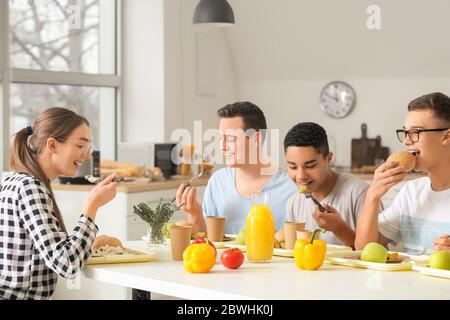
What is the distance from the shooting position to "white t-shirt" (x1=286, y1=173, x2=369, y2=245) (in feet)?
→ 10.5

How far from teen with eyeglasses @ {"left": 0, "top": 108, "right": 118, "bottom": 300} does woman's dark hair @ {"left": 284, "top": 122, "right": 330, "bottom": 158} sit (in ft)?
2.59

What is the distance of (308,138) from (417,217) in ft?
1.68

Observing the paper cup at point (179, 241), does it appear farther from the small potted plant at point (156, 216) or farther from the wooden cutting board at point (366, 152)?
the wooden cutting board at point (366, 152)

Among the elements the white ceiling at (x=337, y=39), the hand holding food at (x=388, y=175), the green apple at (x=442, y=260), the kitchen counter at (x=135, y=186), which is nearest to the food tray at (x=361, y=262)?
the green apple at (x=442, y=260)

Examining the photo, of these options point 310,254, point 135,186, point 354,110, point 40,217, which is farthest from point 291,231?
point 354,110

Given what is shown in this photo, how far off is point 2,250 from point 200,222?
38.9 inches

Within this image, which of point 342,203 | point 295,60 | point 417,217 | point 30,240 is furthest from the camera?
point 295,60

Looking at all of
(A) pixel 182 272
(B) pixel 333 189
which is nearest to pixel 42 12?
(B) pixel 333 189

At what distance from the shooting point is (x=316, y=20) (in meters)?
6.26

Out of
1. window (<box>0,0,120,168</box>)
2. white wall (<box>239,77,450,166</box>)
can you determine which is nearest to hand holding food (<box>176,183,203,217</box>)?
window (<box>0,0,120,168</box>)

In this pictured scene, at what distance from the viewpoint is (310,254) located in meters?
2.52

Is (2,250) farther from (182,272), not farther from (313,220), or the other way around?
(313,220)

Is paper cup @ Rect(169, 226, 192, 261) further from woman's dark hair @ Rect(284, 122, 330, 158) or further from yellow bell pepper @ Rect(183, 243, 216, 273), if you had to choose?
woman's dark hair @ Rect(284, 122, 330, 158)

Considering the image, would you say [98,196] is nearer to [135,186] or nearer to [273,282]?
[273,282]
